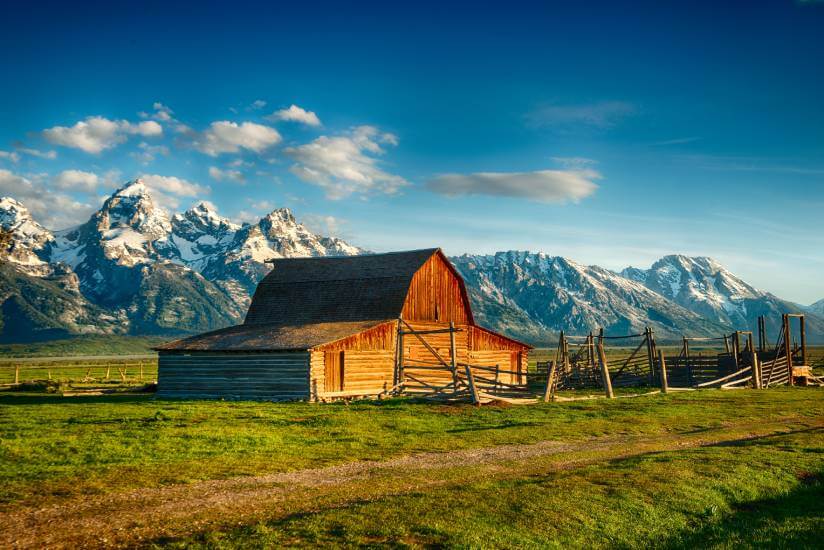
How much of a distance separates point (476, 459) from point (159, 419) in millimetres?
13133

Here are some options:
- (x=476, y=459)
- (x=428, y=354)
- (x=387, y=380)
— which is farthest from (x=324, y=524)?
(x=428, y=354)

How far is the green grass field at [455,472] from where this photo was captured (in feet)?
38.0

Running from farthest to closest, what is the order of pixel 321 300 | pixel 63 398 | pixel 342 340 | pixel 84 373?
pixel 84 373 → pixel 321 300 → pixel 63 398 → pixel 342 340

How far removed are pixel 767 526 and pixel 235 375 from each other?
29.7 m

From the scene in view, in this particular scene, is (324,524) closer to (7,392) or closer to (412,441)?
(412,441)

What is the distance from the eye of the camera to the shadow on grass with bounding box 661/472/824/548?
11.6 m

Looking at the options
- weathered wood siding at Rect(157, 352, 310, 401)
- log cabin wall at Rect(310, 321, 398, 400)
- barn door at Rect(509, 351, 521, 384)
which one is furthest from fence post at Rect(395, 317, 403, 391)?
barn door at Rect(509, 351, 521, 384)

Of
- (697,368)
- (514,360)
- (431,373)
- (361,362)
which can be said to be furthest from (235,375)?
(697,368)

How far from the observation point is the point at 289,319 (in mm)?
46094

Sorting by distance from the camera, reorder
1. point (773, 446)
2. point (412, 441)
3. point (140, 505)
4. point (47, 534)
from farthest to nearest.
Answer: point (412, 441) → point (773, 446) → point (140, 505) → point (47, 534)

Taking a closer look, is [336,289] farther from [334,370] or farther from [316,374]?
[316,374]

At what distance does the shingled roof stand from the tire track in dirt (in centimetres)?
1987

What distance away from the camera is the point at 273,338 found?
3766cm

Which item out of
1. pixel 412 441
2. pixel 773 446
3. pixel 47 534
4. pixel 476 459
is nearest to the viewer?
pixel 47 534
